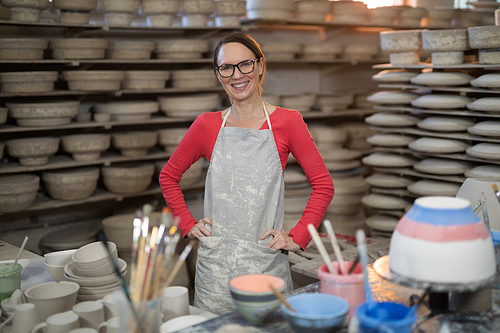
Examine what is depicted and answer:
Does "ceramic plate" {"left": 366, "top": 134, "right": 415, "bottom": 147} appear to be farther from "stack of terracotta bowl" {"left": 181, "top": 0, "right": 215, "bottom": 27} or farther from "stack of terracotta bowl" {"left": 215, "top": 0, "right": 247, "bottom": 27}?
"stack of terracotta bowl" {"left": 181, "top": 0, "right": 215, "bottom": 27}

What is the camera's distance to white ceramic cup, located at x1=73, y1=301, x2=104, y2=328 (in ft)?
4.43

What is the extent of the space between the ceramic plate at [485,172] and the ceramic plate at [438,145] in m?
0.18

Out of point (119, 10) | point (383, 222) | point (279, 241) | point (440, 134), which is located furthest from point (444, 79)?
point (119, 10)

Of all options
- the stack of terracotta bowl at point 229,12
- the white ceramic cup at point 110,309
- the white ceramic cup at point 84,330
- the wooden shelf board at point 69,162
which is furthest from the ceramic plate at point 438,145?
the white ceramic cup at point 84,330

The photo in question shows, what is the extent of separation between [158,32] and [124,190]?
4.54 ft

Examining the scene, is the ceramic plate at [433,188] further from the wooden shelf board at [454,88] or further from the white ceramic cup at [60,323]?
the white ceramic cup at [60,323]

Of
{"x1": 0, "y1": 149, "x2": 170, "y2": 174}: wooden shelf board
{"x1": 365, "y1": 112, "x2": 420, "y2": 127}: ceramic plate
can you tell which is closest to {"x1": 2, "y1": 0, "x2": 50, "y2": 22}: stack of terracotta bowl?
{"x1": 0, "y1": 149, "x2": 170, "y2": 174}: wooden shelf board

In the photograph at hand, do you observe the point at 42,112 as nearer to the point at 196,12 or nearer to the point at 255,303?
the point at 196,12

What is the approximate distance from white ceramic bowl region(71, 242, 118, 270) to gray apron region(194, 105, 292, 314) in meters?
0.36

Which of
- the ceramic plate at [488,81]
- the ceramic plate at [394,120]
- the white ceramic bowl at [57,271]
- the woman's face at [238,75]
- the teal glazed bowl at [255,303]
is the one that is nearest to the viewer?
the teal glazed bowl at [255,303]

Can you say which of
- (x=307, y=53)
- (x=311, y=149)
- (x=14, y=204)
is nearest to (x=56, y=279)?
(x=311, y=149)

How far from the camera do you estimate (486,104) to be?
2.82m

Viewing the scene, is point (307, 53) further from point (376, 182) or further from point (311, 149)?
point (311, 149)

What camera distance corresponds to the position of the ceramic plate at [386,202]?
3484 millimetres
